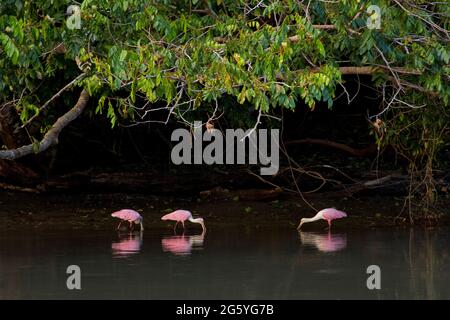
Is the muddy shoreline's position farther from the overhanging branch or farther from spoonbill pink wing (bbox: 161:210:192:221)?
the overhanging branch

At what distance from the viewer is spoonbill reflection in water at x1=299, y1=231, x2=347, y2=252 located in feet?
41.4

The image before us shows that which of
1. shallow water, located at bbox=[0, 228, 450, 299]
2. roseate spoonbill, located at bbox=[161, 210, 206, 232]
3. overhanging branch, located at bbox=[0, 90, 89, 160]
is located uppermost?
overhanging branch, located at bbox=[0, 90, 89, 160]

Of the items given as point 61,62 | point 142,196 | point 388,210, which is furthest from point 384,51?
point 142,196

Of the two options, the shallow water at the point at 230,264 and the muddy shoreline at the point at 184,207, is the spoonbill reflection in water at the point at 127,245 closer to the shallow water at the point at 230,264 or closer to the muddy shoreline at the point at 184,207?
the shallow water at the point at 230,264

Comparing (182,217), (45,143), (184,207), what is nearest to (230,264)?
(45,143)

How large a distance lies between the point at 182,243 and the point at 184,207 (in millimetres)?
2968

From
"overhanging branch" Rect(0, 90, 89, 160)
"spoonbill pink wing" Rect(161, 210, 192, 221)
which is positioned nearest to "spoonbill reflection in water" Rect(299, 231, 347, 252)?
"spoonbill pink wing" Rect(161, 210, 192, 221)

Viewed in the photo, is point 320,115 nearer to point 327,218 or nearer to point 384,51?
point 327,218

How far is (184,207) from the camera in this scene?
1609 centimetres

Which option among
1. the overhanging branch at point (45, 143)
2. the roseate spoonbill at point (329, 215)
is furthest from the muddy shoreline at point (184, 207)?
the overhanging branch at point (45, 143)

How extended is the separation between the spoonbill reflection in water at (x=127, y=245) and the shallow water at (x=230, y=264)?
1 cm

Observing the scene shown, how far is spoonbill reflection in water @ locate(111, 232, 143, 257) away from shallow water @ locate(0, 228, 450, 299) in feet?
0.04

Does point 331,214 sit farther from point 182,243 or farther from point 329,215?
point 182,243

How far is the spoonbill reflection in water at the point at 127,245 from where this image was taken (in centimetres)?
1220
